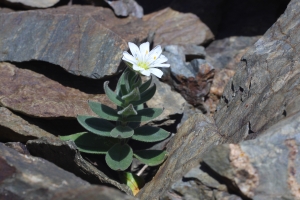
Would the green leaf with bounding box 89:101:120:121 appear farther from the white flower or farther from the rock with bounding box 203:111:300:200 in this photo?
the rock with bounding box 203:111:300:200

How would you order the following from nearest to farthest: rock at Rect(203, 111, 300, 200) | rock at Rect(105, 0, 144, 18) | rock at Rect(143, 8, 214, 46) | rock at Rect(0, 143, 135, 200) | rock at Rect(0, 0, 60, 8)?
1. rock at Rect(0, 143, 135, 200)
2. rock at Rect(203, 111, 300, 200)
3. rock at Rect(0, 0, 60, 8)
4. rock at Rect(105, 0, 144, 18)
5. rock at Rect(143, 8, 214, 46)

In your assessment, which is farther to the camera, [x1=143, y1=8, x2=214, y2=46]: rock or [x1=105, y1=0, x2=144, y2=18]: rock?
[x1=143, y1=8, x2=214, y2=46]: rock

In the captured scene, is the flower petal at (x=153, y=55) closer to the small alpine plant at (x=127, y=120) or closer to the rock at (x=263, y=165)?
the small alpine plant at (x=127, y=120)

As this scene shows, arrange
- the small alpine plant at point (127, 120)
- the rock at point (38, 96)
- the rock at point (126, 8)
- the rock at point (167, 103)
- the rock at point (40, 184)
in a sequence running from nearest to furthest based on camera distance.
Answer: the rock at point (40, 184) → the small alpine plant at point (127, 120) → the rock at point (38, 96) → the rock at point (167, 103) → the rock at point (126, 8)

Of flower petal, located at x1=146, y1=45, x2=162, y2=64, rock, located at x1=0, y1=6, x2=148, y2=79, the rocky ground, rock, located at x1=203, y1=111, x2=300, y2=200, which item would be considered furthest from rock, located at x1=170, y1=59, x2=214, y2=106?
rock, located at x1=203, y1=111, x2=300, y2=200

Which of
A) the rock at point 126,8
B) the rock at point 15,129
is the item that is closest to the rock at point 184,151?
the rock at point 15,129

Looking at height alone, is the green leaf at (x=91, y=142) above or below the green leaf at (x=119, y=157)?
below

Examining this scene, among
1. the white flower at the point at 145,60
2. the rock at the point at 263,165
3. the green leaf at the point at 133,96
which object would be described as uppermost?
the rock at the point at 263,165

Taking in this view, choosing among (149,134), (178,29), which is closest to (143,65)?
(149,134)
